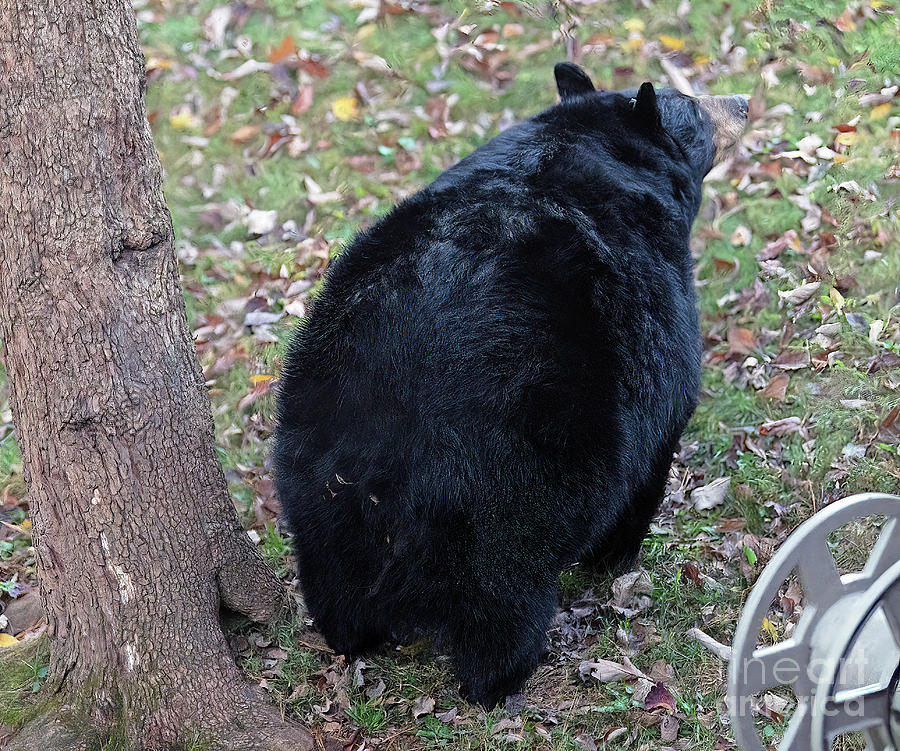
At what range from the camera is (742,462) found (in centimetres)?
438

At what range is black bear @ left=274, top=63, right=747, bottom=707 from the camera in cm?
304

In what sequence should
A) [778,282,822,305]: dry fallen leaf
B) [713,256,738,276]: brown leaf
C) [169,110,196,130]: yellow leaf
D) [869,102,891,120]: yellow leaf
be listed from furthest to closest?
[169,110,196,130]: yellow leaf
[869,102,891,120]: yellow leaf
[713,256,738,276]: brown leaf
[778,282,822,305]: dry fallen leaf

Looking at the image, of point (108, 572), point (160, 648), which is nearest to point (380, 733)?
point (160, 648)

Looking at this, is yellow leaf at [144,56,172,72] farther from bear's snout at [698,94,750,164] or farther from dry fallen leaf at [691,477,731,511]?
dry fallen leaf at [691,477,731,511]

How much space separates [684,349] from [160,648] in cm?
233

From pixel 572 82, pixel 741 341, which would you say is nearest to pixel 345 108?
pixel 572 82

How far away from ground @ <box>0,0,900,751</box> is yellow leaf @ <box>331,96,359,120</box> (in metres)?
0.03

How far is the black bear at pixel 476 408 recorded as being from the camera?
9.98 feet

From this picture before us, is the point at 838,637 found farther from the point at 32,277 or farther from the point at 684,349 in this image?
the point at 32,277

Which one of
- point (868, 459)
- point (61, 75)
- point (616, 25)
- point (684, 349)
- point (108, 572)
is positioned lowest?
point (868, 459)

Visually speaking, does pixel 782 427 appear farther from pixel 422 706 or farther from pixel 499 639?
pixel 422 706

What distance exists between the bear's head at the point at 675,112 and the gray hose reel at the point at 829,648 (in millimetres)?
2346

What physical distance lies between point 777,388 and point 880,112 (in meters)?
2.59

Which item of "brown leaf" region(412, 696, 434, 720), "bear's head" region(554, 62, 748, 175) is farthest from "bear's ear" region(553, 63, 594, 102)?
"brown leaf" region(412, 696, 434, 720)
